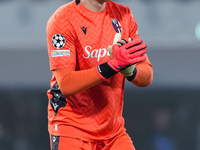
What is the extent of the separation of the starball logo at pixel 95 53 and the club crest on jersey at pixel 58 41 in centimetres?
13

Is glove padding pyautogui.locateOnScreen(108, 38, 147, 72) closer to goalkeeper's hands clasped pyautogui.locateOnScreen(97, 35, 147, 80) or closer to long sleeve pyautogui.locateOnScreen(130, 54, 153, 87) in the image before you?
goalkeeper's hands clasped pyautogui.locateOnScreen(97, 35, 147, 80)

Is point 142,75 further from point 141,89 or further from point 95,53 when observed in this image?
point 141,89

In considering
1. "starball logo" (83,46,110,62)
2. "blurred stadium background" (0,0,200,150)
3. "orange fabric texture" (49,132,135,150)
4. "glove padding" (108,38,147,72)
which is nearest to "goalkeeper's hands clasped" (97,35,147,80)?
"glove padding" (108,38,147,72)

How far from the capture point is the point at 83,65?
79.2 inches

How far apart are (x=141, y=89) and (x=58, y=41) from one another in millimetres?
2456

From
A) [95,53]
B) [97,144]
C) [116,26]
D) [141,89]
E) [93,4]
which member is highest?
[93,4]

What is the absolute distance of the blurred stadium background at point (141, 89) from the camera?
401 centimetres

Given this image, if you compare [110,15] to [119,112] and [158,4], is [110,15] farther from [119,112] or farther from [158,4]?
[158,4]

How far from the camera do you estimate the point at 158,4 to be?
4512mm

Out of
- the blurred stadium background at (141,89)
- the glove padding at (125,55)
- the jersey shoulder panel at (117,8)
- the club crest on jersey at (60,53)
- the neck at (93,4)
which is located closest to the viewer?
the glove padding at (125,55)

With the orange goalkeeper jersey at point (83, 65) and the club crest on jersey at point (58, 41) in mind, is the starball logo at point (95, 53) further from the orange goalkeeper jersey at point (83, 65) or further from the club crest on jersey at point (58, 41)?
the club crest on jersey at point (58, 41)

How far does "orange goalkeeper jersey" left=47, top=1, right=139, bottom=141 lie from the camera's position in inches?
76.6

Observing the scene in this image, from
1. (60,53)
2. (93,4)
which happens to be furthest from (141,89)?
(60,53)

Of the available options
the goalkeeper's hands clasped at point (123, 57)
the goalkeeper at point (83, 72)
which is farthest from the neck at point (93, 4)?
the goalkeeper's hands clasped at point (123, 57)
